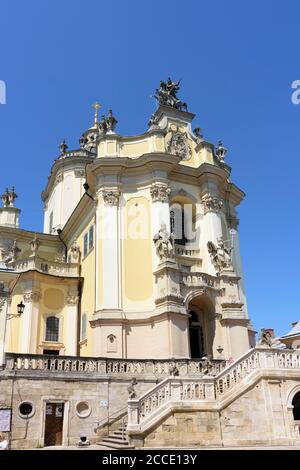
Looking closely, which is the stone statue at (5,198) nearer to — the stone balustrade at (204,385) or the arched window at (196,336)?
the arched window at (196,336)

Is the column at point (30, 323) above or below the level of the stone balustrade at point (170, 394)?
above

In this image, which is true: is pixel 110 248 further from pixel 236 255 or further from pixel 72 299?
pixel 236 255

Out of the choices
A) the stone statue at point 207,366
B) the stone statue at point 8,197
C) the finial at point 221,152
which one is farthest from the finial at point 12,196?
the stone statue at point 207,366

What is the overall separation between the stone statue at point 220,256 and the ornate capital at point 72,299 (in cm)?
1170

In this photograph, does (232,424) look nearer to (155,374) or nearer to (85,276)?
(155,374)

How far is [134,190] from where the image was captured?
34.3 metres

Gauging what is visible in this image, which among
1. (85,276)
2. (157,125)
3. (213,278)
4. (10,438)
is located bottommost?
(10,438)

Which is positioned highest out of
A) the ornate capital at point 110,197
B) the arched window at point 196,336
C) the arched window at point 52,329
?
the ornate capital at point 110,197

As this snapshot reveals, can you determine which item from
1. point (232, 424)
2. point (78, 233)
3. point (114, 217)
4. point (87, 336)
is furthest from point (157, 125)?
point (232, 424)

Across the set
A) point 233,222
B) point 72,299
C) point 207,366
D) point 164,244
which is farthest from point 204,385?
point 233,222

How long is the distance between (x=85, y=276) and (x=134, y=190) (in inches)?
325

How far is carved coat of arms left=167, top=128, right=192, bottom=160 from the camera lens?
36312 millimetres

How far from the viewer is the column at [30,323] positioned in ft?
112

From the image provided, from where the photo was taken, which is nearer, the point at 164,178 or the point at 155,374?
the point at 155,374
